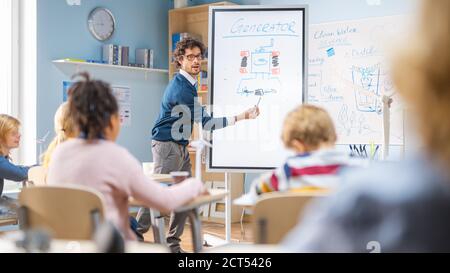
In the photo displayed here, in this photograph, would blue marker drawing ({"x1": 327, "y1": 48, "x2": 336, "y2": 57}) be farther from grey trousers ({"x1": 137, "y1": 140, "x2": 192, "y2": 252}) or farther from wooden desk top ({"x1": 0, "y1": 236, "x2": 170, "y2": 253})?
wooden desk top ({"x1": 0, "y1": 236, "x2": 170, "y2": 253})

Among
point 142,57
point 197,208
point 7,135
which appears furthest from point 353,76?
point 197,208

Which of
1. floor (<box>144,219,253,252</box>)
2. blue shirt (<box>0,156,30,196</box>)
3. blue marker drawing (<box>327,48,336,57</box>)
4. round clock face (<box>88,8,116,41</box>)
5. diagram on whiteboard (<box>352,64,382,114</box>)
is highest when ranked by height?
round clock face (<box>88,8,116,41</box>)

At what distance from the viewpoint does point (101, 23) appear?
19.3 ft

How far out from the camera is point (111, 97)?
215cm

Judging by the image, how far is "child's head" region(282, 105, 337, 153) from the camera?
2018 millimetres

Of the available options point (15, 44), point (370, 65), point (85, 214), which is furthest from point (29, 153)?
point (85, 214)

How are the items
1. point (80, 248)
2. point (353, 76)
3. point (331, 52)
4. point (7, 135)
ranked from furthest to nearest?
point (331, 52) → point (353, 76) → point (7, 135) → point (80, 248)

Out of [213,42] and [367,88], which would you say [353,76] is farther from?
[213,42]

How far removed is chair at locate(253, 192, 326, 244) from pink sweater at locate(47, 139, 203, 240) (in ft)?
1.53

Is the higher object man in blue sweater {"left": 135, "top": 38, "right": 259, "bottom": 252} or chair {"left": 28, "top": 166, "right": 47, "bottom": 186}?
man in blue sweater {"left": 135, "top": 38, "right": 259, "bottom": 252}

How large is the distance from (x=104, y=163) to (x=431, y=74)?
1432mm

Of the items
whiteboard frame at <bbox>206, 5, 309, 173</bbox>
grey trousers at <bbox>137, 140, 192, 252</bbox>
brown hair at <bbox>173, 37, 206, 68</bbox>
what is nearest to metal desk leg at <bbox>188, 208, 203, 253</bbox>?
grey trousers at <bbox>137, 140, 192, 252</bbox>
